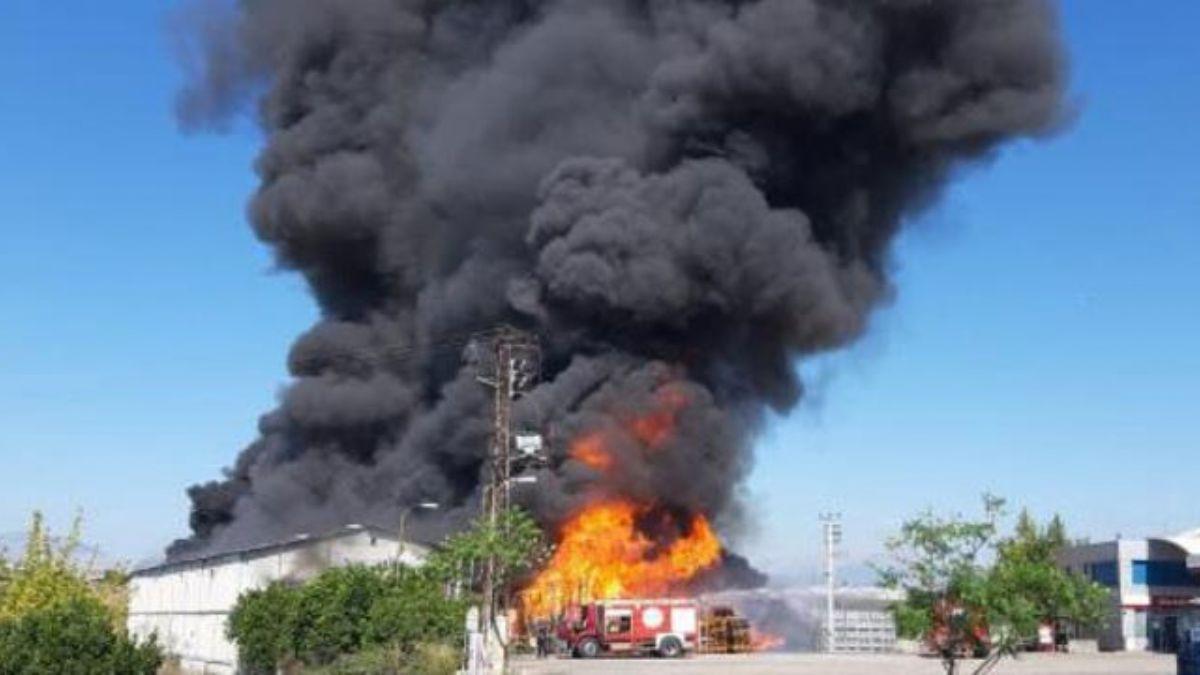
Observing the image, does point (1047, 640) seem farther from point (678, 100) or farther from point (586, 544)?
point (678, 100)

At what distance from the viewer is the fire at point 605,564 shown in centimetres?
5800

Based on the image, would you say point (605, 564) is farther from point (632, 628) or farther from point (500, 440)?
point (500, 440)

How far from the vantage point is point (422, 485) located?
6266cm

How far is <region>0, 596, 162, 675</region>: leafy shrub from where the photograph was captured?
2244cm

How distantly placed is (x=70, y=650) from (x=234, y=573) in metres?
30.6

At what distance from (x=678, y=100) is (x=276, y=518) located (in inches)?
1095

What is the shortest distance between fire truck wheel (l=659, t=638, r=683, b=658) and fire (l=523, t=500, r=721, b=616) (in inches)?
166

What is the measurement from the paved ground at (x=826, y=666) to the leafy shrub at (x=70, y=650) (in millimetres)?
20655

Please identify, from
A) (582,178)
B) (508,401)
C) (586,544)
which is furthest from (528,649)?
(582,178)

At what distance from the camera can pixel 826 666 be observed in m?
45.3

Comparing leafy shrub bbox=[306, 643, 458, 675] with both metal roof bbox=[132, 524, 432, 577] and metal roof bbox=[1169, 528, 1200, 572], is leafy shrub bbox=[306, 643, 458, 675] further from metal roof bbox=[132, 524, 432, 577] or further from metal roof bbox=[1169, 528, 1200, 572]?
metal roof bbox=[1169, 528, 1200, 572]

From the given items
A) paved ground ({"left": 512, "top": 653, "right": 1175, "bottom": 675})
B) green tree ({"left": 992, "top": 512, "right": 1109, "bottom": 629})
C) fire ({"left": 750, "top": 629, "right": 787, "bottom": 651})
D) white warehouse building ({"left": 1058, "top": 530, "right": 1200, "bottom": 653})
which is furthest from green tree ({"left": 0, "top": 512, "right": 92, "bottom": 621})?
white warehouse building ({"left": 1058, "top": 530, "right": 1200, "bottom": 653})

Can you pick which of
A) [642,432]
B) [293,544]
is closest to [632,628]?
[642,432]

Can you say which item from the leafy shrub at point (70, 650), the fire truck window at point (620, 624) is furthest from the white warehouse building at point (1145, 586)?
the leafy shrub at point (70, 650)
